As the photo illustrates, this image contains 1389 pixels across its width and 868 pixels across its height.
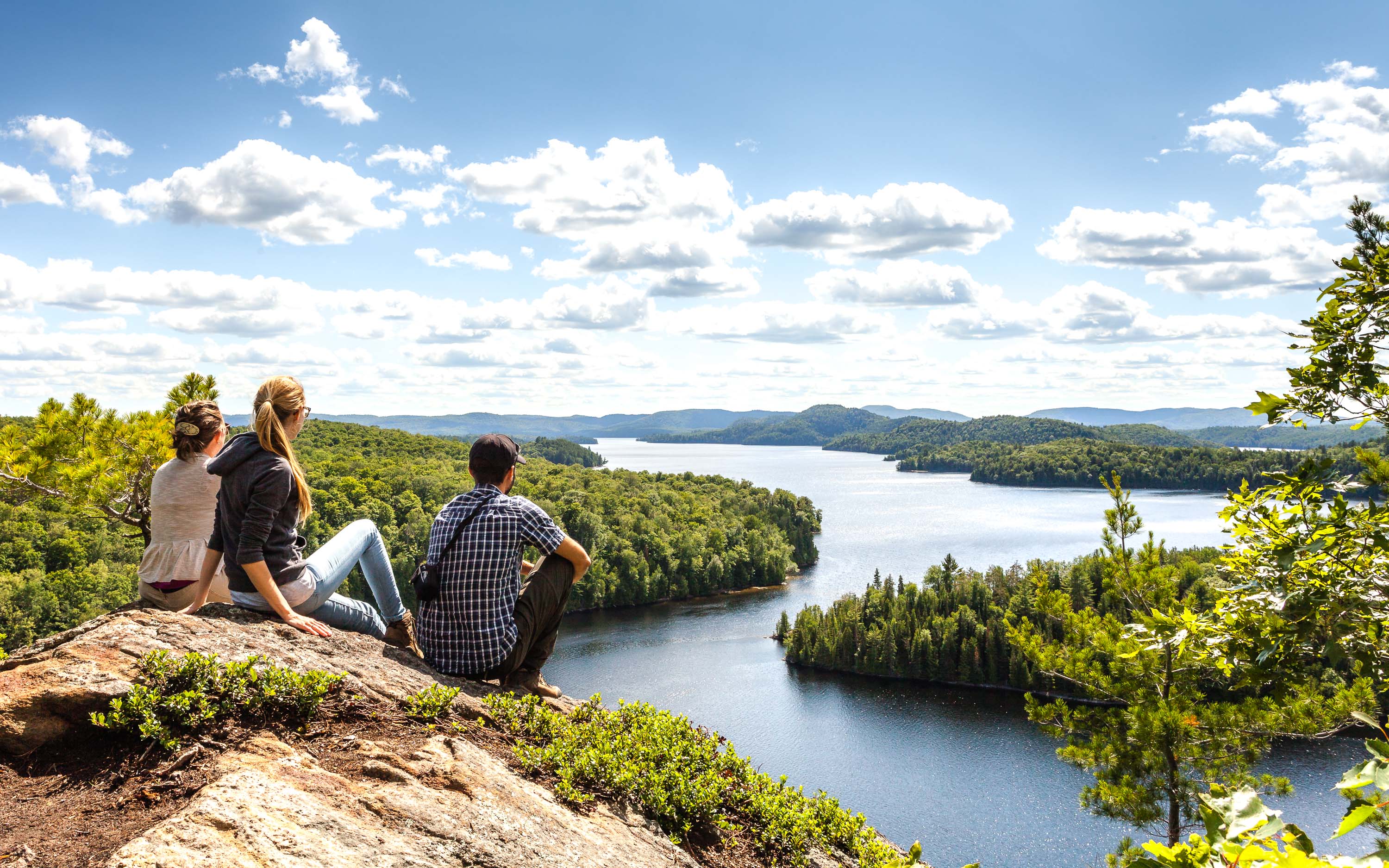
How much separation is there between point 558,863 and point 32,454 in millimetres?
8855

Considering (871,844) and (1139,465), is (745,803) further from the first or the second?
(1139,465)

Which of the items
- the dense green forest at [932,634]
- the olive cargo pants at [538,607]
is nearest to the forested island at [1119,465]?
the dense green forest at [932,634]

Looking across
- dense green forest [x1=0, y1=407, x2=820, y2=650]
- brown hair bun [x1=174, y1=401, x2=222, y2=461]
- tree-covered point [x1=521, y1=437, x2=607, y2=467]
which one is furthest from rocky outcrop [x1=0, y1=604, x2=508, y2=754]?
tree-covered point [x1=521, y1=437, x2=607, y2=467]

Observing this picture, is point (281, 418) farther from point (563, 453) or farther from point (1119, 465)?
point (1119, 465)

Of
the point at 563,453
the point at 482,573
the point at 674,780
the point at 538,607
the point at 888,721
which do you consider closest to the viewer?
the point at 674,780

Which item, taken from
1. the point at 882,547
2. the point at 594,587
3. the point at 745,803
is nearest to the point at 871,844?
the point at 745,803

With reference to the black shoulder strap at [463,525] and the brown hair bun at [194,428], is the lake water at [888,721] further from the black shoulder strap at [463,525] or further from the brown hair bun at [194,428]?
the brown hair bun at [194,428]

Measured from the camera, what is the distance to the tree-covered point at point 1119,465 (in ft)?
450

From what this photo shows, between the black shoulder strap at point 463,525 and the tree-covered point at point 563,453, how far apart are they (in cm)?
14585

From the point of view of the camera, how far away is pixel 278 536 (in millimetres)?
4574

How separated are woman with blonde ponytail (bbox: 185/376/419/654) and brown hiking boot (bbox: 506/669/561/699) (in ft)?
2.41

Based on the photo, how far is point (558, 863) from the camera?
320 cm

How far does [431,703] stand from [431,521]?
62.7 m

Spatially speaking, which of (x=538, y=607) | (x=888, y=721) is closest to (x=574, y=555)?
(x=538, y=607)
